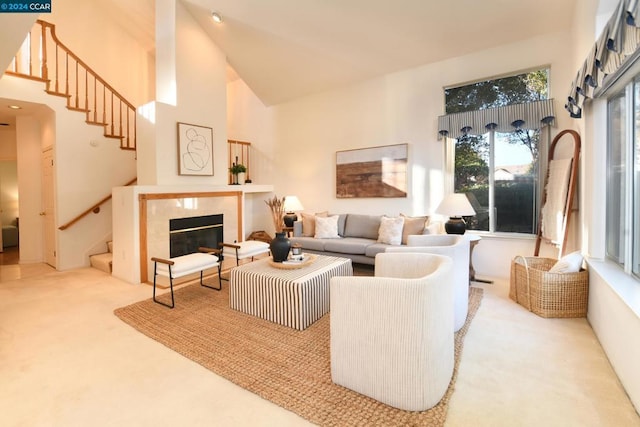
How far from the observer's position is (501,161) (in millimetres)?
4332

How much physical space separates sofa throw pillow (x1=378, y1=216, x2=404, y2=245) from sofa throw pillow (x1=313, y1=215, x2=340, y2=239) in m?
0.84

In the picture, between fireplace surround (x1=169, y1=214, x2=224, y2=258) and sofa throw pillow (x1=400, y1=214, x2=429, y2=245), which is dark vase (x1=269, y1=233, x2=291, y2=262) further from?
fireplace surround (x1=169, y1=214, x2=224, y2=258)

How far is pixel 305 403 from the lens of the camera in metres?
1.77

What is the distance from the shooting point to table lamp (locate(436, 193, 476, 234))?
12.8 ft

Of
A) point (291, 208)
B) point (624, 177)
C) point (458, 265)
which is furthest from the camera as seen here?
point (291, 208)

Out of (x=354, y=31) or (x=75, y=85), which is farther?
(x=75, y=85)

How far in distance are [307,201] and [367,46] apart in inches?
121

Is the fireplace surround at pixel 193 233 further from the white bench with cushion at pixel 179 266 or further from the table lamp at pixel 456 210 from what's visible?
the table lamp at pixel 456 210

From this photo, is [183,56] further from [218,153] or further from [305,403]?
[305,403]

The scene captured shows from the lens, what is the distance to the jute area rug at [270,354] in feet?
5.53

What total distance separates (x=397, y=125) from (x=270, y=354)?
4.24 m

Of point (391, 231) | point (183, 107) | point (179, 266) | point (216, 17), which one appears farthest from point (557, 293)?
point (216, 17)

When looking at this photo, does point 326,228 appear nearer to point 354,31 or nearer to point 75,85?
point 354,31

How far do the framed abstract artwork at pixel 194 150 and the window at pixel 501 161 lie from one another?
409 centimetres
